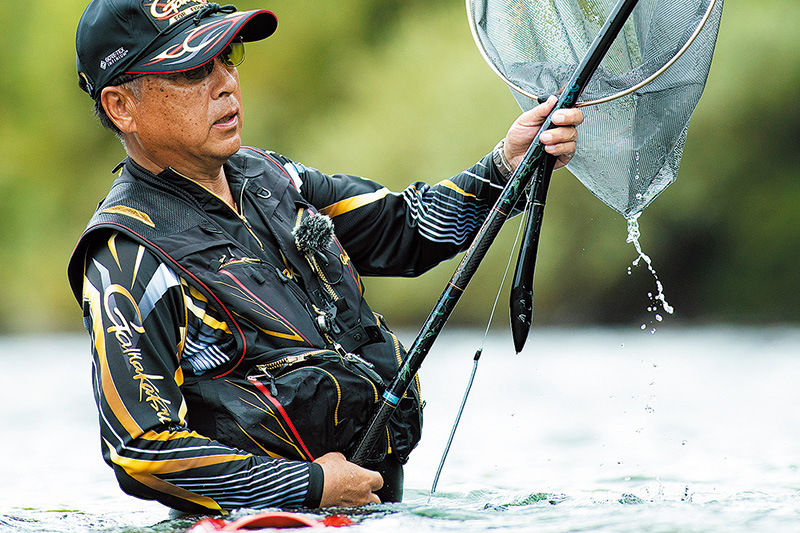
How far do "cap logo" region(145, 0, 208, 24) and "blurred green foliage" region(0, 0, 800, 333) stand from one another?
6156 millimetres

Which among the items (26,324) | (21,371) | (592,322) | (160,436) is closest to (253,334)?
(160,436)

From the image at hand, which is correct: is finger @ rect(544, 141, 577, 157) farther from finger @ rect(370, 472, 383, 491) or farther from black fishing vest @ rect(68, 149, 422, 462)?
finger @ rect(370, 472, 383, 491)

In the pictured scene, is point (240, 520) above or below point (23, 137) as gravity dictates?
below

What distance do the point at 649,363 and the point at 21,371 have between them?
4.90m

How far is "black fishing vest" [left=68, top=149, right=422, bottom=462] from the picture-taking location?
2061 mm

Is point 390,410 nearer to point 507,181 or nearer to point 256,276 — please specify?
point 256,276

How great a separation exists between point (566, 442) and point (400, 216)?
2.05 m

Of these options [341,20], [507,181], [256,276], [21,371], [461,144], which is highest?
[341,20]

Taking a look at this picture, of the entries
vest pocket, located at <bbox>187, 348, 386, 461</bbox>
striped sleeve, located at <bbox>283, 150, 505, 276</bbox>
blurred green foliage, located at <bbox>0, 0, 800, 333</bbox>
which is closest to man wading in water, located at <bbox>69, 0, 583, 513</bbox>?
vest pocket, located at <bbox>187, 348, 386, 461</bbox>

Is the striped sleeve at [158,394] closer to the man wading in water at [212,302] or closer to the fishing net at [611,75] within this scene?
the man wading in water at [212,302]

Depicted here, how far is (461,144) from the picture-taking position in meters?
8.79

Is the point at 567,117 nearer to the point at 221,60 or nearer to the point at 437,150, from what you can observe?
the point at 221,60

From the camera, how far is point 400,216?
262 cm

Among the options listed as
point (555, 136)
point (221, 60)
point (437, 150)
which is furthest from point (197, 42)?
point (437, 150)
